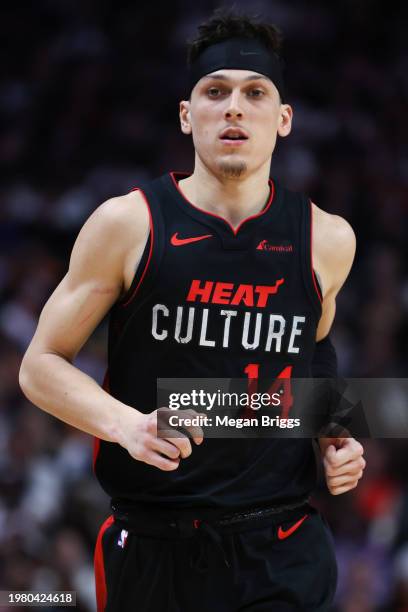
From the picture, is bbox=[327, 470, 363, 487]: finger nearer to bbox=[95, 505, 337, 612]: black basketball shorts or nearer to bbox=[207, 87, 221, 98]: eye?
bbox=[95, 505, 337, 612]: black basketball shorts

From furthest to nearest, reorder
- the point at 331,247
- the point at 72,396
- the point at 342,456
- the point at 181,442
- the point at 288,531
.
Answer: the point at 331,247, the point at 288,531, the point at 342,456, the point at 72,396, the point at 181,442

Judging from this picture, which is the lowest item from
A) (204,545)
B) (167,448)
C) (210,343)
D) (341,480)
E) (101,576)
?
(101,576)

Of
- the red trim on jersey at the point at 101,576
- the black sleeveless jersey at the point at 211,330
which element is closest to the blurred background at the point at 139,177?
the red trim on jersey at the point at 101,576

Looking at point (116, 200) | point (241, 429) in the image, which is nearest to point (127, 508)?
point (241, 429)

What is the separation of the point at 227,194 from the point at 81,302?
0.58 meters

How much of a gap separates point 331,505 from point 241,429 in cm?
361

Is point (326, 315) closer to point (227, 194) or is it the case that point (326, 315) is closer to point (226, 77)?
point (227, 194)

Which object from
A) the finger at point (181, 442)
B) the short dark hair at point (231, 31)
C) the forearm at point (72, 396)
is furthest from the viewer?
the short dark hair at point (231, 31)

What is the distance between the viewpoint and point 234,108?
11.3ft

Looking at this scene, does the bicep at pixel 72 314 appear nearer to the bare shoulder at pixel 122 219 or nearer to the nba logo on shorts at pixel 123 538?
the bare shoulder at pixel 122 219

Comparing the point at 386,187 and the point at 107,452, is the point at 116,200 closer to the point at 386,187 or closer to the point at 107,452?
the point at 107,452

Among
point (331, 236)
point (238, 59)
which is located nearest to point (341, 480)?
point (331, 236)

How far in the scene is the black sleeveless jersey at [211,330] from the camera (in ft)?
11.3

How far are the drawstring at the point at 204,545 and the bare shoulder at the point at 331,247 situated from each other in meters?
0.87
